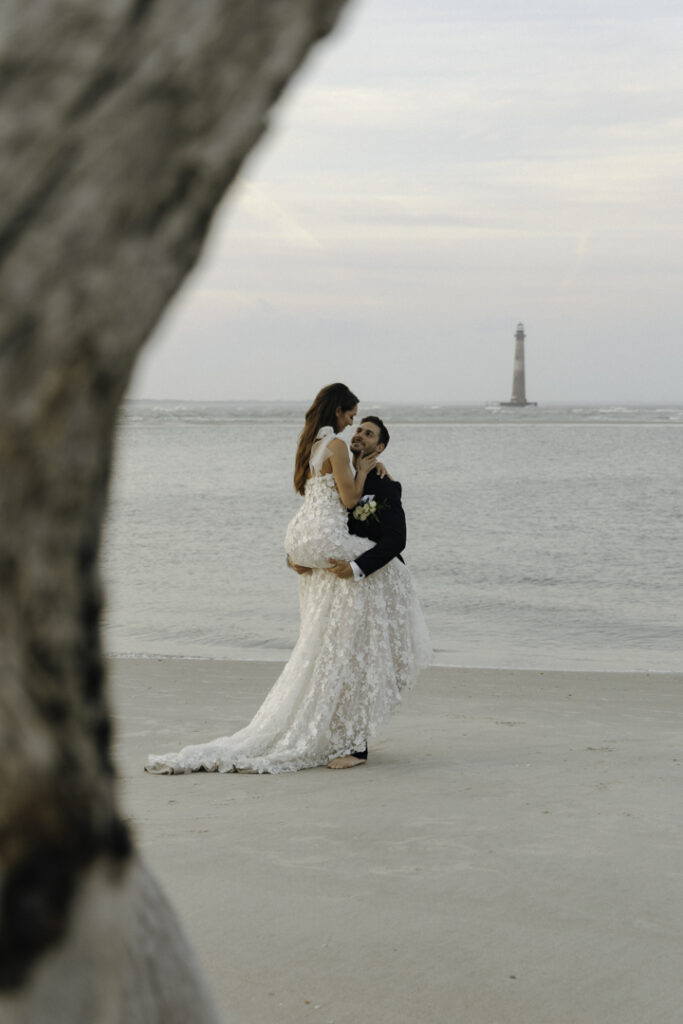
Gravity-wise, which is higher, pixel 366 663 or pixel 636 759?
pixel 366 663

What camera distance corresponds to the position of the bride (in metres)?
6.25

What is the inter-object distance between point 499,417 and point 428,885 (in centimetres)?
8222

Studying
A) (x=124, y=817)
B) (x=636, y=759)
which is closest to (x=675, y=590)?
(x=636, y=759)

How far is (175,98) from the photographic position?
40.1 inches

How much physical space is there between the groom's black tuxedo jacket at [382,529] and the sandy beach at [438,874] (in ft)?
3.80

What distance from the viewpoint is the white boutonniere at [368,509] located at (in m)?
6.32

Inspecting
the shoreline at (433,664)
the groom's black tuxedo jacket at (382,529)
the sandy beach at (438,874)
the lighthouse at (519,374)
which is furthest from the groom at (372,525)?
the lighthouse at (519,374)

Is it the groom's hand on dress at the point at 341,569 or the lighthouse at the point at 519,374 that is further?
the lighthouse at the point at 519,374

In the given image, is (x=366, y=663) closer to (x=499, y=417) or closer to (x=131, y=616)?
(x=131, y=616)

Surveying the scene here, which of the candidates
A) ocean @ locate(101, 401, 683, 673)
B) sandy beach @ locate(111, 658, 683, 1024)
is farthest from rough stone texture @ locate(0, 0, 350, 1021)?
sandy beach @ locate(111, 658, 683, 1024)

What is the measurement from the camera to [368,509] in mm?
6332

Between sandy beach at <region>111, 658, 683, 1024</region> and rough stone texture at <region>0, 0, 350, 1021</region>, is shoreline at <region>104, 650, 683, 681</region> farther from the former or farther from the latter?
rough stone texture at <region>0, 0, 350, 1021</region>

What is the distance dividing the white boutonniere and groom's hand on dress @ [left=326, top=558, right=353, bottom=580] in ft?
0.90

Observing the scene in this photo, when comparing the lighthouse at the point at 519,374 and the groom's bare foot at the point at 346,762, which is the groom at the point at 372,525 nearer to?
the groom's bare foot at the point at 346,762
